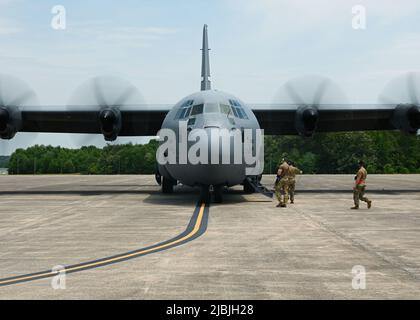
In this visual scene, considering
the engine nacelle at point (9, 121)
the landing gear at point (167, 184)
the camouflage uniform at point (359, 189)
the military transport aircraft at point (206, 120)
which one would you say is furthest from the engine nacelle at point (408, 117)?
the engine nacelle at point (9, 121)

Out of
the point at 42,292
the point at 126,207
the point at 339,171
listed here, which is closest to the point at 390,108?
the point at 126,207

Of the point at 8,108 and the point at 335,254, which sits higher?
the point at 8,108

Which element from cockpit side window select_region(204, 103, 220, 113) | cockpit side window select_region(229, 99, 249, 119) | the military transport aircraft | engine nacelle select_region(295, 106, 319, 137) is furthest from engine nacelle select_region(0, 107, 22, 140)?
engine nacelle select_region(295, 106, 319, 137)

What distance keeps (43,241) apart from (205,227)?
3611mm

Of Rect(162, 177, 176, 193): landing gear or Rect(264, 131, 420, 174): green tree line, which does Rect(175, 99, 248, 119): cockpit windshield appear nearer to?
Rect(162, 177, 176, 193): landing gear

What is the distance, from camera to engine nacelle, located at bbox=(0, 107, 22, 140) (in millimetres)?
24078

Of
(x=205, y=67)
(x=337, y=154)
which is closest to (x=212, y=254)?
A: (x=205, y=67)

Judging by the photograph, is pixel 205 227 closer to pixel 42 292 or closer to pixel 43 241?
pixel 43 241

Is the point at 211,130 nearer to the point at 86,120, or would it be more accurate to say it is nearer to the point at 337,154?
the point at 86,120

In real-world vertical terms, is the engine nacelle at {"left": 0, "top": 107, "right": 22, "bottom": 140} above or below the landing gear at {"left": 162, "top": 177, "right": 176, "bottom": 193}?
above

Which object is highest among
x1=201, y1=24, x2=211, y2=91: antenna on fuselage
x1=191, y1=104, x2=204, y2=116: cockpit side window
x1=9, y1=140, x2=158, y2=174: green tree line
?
x1=201, y1=24, x2=211, y2=91: antenna on fuselage

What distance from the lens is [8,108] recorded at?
24.3 metres

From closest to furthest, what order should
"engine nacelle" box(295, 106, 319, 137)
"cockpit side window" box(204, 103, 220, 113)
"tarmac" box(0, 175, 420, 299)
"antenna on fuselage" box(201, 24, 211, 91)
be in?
1. "tarmac" box(0, 175, 420, 299)
2. "cockpit side window" box(204, 103, 220, 113)
3. "engine nacelle" box(295, 106, 319, 137)
4. "antenna on fuselage" box(201, 24, 211, 91)

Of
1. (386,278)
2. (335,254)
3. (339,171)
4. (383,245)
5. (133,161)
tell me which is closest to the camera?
(386,278)
